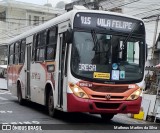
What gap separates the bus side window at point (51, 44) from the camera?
12.6 m

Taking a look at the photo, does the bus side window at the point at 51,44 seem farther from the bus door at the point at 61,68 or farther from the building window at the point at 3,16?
the building window at the point at 3,16

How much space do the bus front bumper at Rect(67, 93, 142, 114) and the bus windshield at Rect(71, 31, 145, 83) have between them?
597mm

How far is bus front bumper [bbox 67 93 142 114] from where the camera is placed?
10789mm

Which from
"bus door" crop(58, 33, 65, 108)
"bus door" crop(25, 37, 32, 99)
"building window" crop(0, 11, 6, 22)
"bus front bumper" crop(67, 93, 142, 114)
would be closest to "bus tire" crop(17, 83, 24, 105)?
"bus door" crop(25, 37, 32, 99)

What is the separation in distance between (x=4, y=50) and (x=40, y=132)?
155ft

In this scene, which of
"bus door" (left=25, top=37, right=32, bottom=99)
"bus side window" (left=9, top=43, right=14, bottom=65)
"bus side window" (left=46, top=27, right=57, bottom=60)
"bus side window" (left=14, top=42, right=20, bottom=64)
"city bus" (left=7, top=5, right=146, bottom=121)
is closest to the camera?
"city bus" (left=7, top=5, right=146, bottom=121)

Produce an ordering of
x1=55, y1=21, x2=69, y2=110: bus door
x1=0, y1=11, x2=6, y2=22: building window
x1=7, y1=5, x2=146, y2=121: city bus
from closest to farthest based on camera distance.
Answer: x1=7, y1=5, x2=146, y2=121: city bus → x1=55, y1=21, x2=69, y2=110: bus door → x1=0, y1=11, x2=6, y2=22: building window

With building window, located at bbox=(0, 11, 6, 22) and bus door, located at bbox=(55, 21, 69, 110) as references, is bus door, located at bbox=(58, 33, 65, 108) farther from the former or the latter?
building window, located at bbox=(0, 11, 6, 22)

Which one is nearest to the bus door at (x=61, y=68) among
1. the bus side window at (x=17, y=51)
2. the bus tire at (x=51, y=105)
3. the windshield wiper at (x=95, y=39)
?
the bus tire at (x=51, y=105)

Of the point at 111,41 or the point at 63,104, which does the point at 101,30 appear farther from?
the point at 63,104

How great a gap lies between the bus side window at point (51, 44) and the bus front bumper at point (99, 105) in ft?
7.42

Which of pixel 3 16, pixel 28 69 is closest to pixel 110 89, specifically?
pixel 28 69

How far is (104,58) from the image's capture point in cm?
1116

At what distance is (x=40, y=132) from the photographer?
9.91m
